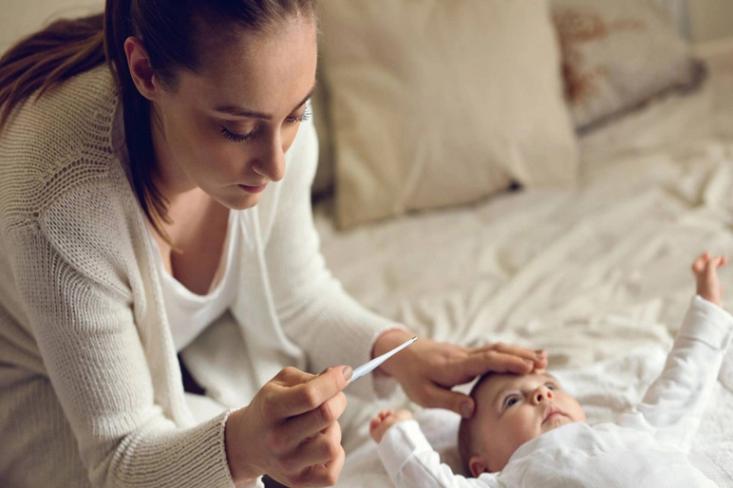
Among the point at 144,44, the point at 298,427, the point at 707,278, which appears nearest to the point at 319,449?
the point at 298,427

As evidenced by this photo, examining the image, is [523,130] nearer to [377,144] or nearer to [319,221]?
[377,144]

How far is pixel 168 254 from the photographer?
116cm

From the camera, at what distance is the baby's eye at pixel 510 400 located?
115 cm

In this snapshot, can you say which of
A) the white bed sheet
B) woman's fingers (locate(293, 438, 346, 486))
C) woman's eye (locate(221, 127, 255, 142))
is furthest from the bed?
woman's eye (locate(221, 127, 255, 142))

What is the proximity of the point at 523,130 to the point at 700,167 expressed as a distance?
41 centimetres

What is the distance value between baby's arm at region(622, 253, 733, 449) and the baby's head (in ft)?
0.30

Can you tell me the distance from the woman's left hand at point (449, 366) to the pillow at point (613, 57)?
107 cm

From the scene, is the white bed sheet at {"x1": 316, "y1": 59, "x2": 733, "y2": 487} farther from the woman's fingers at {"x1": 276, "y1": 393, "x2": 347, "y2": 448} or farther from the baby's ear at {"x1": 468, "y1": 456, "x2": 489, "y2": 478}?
the woman's fingers at {"x1": 276, "y1": 393, "x2": 347, "y2": 448}

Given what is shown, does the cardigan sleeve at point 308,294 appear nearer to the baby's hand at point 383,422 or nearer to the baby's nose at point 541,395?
the baby's hand at point 383,422

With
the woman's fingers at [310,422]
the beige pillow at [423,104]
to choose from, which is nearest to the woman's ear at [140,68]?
the woman's fingers at [310,422]

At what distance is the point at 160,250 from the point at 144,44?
0.32m

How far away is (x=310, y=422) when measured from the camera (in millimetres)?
857

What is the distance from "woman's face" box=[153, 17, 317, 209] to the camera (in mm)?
844

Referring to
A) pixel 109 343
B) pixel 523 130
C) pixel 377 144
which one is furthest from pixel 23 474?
pixel 523 130
